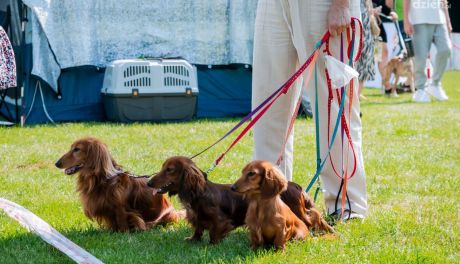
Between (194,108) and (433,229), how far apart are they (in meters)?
5.38

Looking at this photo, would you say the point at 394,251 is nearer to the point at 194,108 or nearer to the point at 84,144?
the point at 84,144

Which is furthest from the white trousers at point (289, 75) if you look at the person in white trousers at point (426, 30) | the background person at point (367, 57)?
the person in white trousers at point (426, 30)

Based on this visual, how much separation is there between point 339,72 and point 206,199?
3.26 feet

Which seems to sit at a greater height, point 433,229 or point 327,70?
point 327,70

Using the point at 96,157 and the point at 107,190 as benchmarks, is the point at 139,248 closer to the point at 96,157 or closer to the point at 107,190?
the point at 107,190

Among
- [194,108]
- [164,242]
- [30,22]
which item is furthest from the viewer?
[194,108]

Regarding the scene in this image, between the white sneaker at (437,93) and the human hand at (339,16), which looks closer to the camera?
the human hand at (339,16)

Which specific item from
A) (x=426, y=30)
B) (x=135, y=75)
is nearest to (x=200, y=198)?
(x=135, y=75)

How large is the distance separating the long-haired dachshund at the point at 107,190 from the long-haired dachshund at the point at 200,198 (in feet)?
1.32

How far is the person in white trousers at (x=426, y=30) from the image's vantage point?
10906 millimetres

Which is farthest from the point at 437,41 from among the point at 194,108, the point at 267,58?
the point at 267,58

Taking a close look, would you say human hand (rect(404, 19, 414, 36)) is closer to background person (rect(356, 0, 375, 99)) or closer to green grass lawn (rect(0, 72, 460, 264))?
green grass lawn (rect(0, 72, 460, 264))

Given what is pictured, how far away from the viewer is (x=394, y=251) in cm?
344

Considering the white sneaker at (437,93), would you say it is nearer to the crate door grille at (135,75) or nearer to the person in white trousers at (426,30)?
the person in white trousers at (426,30)
